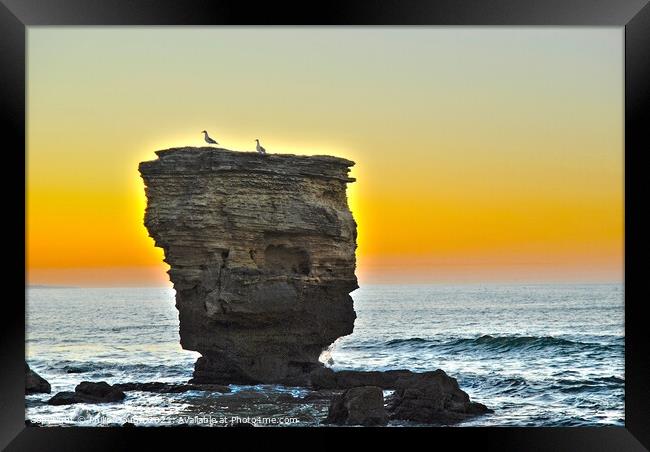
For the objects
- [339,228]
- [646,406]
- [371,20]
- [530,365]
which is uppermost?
[371,20]

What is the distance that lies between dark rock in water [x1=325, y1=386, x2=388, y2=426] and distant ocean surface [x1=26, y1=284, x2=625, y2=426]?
1.05 metres

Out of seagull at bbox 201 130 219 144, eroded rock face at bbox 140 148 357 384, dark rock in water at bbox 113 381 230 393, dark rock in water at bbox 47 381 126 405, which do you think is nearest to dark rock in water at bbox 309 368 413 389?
eroded rock face at bbox 140 148 357 384

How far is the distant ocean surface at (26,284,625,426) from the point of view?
1903cm

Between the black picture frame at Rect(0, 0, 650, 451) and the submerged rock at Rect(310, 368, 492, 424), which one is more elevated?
the black picture frame at Rect(0, 0, 650, 451)

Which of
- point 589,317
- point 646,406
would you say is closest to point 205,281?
point 646,406

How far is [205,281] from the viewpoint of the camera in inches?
783

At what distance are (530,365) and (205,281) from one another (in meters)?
13.9

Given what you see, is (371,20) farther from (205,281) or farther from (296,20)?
(205,281)

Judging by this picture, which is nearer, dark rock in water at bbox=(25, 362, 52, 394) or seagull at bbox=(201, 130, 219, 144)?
seagull at bbox=(201, 130, 219, 144)

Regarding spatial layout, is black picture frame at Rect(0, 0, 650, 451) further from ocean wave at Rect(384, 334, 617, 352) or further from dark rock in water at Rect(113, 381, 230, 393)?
ocean wave at Rect(384, 334, 617, 352)

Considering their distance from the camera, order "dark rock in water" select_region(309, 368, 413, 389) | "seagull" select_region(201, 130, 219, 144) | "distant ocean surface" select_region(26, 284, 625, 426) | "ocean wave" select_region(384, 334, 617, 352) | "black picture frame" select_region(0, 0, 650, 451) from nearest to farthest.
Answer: "black picture frame" select_region(0, 0, 650, 451) < "seagull" select_region(201, 130, 219, 144) < "distant ocean surface" select_region(26, 284, 625, 426) < "dark rock in water" select_region(309, 368, 413, 389) < "ocean wave" select_region(384, 334, 617, 352)

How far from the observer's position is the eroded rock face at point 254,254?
19.3 meters

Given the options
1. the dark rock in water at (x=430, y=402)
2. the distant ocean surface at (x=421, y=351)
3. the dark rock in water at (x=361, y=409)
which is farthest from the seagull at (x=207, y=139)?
the dark rock in water at (x=430, y=402)

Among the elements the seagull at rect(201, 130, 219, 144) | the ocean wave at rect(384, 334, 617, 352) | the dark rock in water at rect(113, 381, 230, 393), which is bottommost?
the ocean wave at rect(384, 334, 617, 352)
